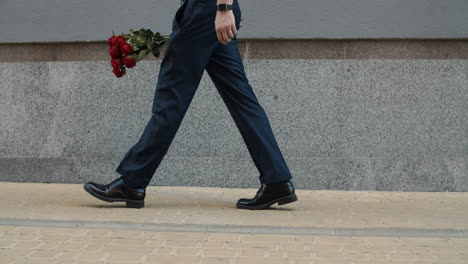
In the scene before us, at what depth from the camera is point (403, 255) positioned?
Answer: 2529mm

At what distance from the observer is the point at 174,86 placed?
3.71 metres

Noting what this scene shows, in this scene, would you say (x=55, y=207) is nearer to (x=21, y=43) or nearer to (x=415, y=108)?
(x=21, y=43)

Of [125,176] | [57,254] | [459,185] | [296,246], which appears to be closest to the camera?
[57,254]

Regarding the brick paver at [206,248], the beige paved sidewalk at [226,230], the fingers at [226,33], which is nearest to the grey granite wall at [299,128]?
the beige paved sidewalk at [226,230]

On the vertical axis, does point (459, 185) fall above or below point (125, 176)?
below

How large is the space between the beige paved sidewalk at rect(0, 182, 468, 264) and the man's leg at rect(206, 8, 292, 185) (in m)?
0.27

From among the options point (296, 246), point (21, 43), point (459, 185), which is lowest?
point (459, 185)

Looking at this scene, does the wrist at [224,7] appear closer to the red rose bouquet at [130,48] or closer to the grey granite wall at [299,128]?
the red rose bouquet at [130,48]

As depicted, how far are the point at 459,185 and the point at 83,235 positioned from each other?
10.5 feet

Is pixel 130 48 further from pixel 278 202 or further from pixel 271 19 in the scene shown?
pixel 271 19

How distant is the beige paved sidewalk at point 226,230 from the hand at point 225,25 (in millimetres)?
1001

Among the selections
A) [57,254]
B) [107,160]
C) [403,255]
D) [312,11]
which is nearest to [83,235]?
[57,254]

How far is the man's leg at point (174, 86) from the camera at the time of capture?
3693 millimetres

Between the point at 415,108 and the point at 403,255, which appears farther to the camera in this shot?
the point at 415,108
